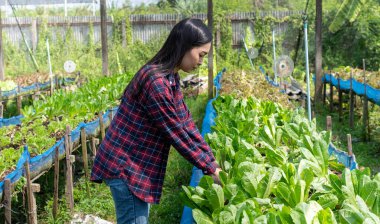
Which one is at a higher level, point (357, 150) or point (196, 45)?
point (196, 45)

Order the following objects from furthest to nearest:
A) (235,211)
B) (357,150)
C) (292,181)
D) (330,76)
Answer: (330,76), (357,150), (292,181), (235,211)

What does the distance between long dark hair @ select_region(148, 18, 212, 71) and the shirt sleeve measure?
154 millimetres

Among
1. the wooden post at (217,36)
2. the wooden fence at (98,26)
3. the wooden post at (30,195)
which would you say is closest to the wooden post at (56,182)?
the wooden post at (30,195)

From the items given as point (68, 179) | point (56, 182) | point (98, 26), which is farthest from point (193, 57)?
point (98, 26)

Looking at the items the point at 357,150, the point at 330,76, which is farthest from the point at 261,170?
the point at 330,76

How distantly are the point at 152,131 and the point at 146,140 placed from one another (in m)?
0.06

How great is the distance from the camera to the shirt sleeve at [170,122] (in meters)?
3.28

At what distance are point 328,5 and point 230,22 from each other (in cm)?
487

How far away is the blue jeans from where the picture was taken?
3.42 m

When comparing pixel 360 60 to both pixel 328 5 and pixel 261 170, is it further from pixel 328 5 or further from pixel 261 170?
pixel 261 170

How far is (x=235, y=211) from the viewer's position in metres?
3.32

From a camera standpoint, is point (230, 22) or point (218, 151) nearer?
point (218, 151)

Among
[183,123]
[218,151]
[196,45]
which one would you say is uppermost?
[196,45]

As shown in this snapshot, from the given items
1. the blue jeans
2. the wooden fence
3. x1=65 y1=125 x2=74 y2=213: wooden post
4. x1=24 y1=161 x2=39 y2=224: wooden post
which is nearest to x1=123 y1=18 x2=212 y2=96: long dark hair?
the blue jeans
